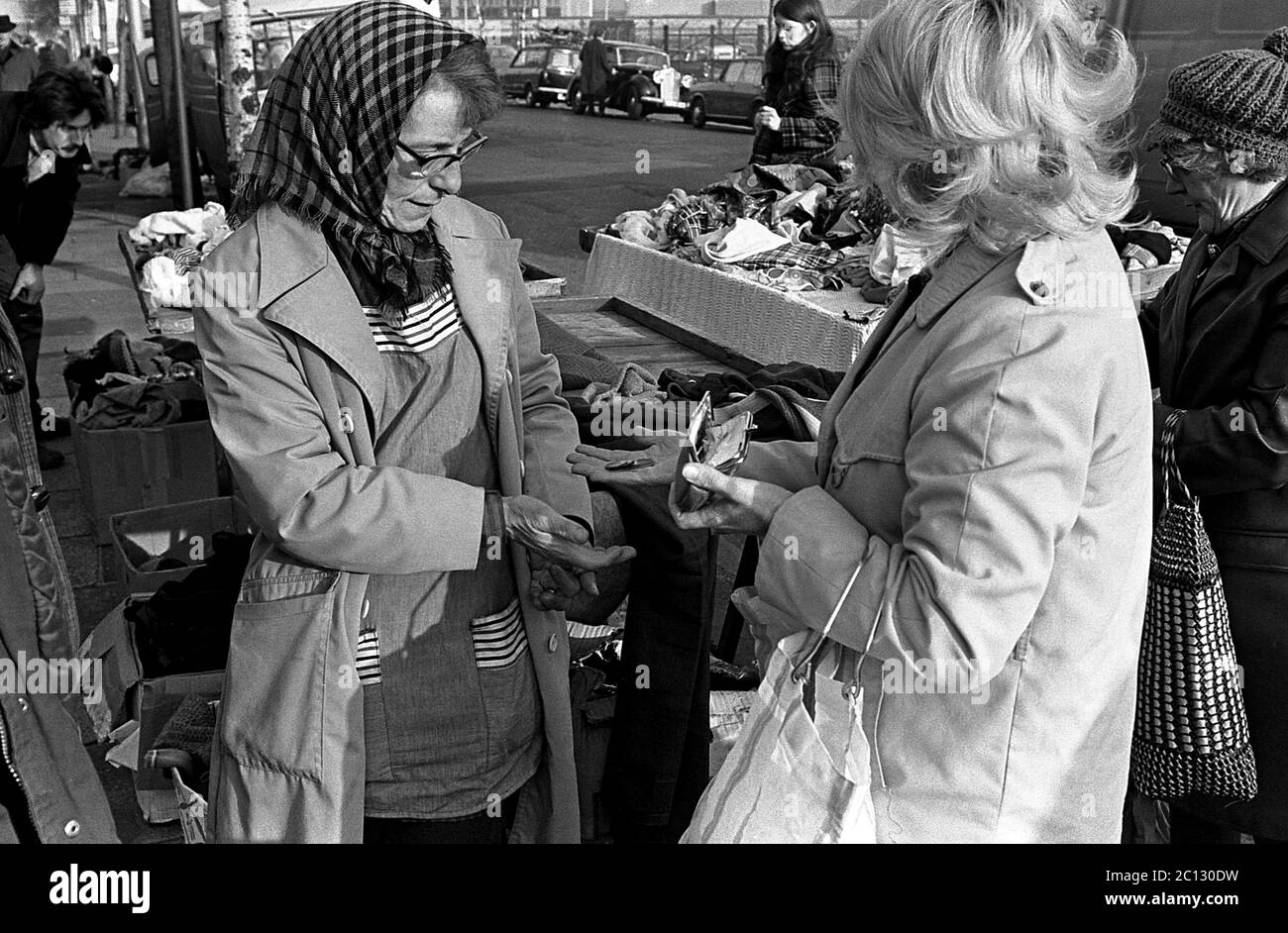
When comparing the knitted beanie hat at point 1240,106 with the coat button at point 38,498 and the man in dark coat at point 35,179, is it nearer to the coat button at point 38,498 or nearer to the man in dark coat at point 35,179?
the coat button at point 38,498

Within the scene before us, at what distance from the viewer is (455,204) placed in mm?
2242

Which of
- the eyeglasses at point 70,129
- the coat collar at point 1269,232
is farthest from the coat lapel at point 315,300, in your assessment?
the eyeglasses at point 70,129

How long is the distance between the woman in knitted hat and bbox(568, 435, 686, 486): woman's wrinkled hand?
99 centimetres

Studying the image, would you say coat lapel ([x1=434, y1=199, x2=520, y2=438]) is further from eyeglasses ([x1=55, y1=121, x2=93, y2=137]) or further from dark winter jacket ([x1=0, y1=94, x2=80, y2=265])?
eyeglasses ([x1=55, y1=121, x2=93, y2=137])

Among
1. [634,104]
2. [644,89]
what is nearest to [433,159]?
[644,89]

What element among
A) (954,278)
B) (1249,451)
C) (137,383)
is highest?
(954,278)

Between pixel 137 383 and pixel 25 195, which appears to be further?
pixel 25 195

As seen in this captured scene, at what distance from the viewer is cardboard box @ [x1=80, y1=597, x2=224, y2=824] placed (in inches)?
105

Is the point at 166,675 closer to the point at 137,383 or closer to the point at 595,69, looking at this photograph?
the point at 137,383

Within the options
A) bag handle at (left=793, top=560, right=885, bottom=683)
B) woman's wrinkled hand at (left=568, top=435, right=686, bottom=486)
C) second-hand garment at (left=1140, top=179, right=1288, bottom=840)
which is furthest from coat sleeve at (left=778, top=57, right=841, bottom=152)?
bag handle at (left=793, top=560, right=885, bottom=683)

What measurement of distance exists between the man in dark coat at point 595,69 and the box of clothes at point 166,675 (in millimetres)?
24789

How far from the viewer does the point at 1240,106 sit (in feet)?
8.02

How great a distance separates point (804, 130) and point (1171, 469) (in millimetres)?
5367

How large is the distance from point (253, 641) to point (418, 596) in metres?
0.27
